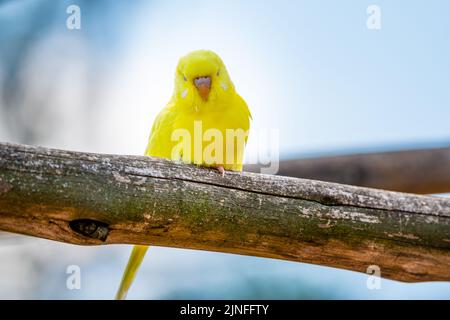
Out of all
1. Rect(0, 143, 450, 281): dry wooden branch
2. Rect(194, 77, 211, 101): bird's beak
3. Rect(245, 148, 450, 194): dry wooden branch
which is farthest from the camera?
Rect(245, 148, 450, 194): dry wooden branch

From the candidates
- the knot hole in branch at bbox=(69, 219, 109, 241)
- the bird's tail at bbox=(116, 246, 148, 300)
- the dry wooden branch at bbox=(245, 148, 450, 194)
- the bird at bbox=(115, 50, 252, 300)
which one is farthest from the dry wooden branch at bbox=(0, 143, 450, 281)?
the dry wooden branch at bbox=(245, 148, 450, 194)

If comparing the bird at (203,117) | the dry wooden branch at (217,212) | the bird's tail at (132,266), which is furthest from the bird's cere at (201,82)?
the bird's tail at (132,266)

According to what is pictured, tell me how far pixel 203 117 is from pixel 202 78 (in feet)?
0.55

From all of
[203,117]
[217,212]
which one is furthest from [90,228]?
[203,117]

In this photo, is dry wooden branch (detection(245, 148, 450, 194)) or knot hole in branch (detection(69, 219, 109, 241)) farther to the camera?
dry wooden branch (detection(245, 148, 450, 194))

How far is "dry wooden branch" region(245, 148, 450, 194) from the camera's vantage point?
11.4 ft

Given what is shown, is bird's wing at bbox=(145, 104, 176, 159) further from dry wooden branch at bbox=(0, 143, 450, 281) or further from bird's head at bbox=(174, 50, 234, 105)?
dry wooden branch at bbox=(0, 143, 450, 281)

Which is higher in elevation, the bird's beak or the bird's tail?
the bird's beak

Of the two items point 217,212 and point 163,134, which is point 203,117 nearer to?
point 163,134

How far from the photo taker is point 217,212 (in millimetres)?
1787

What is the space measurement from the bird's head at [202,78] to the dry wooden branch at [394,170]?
1240mm

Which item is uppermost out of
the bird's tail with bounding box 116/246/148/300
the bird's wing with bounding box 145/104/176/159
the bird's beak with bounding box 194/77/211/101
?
the bird's beak with bounding box 194/77/211/101

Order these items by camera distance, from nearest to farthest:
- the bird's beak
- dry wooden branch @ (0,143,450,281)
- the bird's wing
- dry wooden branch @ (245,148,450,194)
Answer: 1. dry wooden branch @ (0,143,450,281)
2. the bird's beak
3. the bird's wing
4. dry wooden branch @ (245,148,450,194)

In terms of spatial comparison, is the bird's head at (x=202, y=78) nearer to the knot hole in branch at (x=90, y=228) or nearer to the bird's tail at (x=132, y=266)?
the bird's tail at (x=132, y=266)
